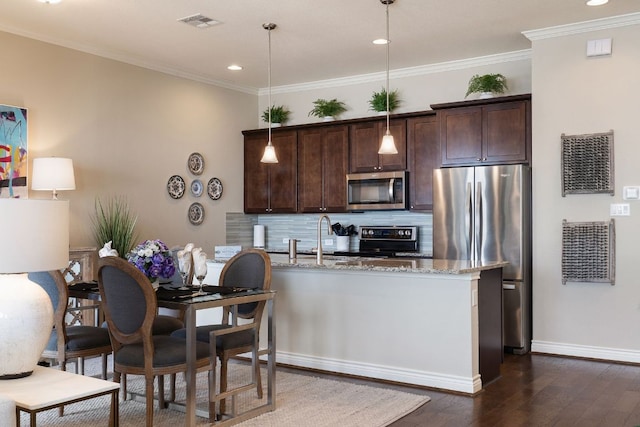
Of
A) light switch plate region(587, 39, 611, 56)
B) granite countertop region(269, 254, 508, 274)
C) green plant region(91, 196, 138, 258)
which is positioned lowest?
granite countertop region(269, 254, 508, 274)

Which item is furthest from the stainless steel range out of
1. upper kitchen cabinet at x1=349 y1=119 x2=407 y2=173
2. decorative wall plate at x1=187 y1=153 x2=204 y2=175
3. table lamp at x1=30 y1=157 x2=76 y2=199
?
table lamp at x1=30 y1=157 x2=76 y2=199

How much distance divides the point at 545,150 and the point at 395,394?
8.80 feet

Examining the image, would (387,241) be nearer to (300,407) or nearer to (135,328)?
(300,407)

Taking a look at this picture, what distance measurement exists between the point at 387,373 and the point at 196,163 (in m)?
3.67

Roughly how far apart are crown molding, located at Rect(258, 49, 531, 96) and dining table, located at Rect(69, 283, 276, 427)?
153 inches

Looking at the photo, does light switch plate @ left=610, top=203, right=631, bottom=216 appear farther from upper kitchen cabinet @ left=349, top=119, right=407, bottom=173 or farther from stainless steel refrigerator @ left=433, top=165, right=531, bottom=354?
upper kitchen cabinet @ left=349, top=119, right=407, bottom=173

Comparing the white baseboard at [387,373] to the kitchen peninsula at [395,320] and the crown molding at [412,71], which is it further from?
the crown molding at [412,71]

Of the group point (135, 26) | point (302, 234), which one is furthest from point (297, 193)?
point (135, 26)

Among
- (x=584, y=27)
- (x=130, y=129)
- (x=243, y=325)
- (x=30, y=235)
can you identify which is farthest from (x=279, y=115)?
(x=30, y=235)

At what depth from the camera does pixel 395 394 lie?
412cm

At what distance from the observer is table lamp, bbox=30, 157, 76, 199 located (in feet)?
17.1

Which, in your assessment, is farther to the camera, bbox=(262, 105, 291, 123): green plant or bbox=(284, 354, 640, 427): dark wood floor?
bbox=(262, 105, 291, 123): green plant

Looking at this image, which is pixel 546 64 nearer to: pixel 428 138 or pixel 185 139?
pixel 428 138

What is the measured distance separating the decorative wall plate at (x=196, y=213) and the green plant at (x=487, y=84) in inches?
128
